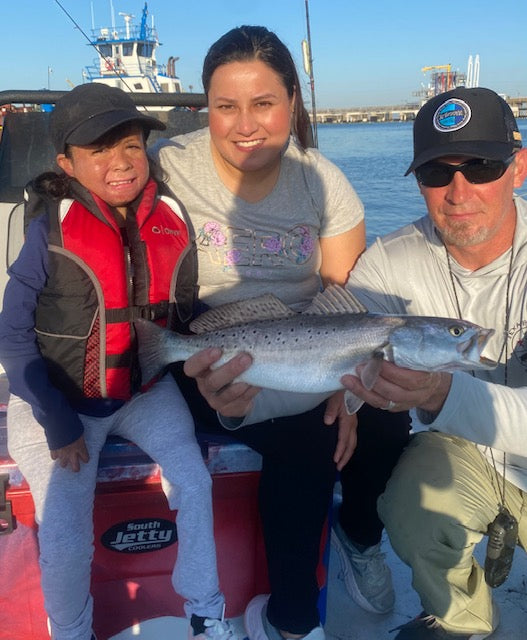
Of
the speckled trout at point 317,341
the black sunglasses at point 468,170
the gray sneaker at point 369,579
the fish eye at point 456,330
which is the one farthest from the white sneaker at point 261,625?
the black sunglasses at point 468,170

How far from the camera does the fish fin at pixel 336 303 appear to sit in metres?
2.76

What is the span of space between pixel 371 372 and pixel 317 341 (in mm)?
321

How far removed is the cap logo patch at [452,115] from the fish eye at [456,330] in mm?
979

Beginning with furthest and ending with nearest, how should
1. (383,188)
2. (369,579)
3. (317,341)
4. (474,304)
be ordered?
(383,188) → (369,579) → (474,304) → (317,341)

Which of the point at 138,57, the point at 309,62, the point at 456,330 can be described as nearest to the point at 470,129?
the point at 456,330

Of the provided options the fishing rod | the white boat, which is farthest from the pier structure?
the fishing rod

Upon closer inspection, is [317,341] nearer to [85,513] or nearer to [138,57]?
[85,513]

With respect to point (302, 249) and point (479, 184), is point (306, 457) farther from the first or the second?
point (479, 184)

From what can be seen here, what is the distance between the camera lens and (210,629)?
2520 mm

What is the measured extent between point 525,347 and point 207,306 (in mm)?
1607

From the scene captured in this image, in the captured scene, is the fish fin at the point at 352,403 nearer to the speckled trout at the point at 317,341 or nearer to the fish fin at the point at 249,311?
the speckled trout at the point at 317,341

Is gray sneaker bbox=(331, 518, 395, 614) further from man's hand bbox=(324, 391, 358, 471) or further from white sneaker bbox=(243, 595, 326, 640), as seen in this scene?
man's hand bbox=(324, 391, 358, 471)

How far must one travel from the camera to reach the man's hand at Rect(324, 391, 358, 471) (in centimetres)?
282

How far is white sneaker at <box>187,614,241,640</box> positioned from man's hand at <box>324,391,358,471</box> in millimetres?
847
